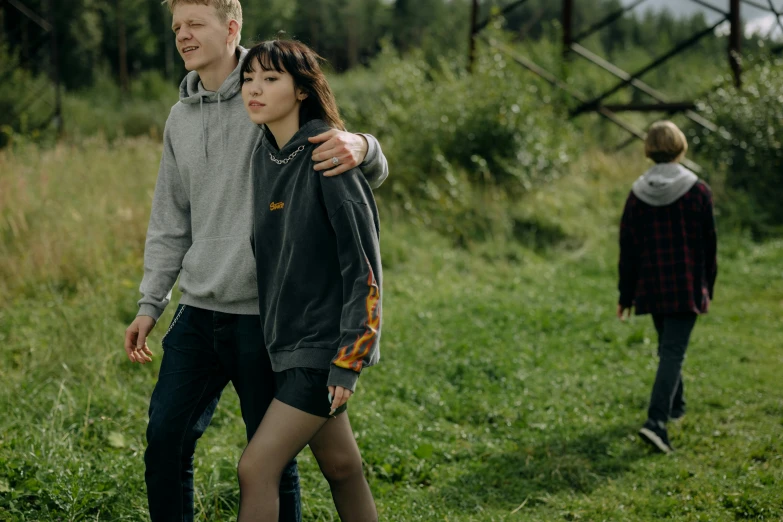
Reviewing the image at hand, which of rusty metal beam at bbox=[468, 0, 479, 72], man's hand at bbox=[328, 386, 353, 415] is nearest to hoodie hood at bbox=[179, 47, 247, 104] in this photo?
man's hand at bbox=[328, 386, 353, 415]

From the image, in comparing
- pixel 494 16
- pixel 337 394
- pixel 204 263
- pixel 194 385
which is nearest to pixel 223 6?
pixel 204 263

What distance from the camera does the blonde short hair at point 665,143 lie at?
4.61 m

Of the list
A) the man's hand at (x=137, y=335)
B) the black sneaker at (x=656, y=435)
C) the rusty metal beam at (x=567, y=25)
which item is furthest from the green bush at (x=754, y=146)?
the man's hand at (x=137, y=335)

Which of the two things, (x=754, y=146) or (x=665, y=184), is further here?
(x=754, y=146)

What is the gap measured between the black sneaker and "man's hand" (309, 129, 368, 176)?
2769mm

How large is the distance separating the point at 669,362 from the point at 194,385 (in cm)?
290

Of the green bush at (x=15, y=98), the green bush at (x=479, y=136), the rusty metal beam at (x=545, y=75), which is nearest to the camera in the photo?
the green bush at (x=479, y=136)

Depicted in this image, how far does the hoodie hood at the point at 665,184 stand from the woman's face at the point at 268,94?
2.73 m

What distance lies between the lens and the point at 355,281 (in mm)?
2369

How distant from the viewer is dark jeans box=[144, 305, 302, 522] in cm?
262

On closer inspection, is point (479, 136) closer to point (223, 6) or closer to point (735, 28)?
point (735, 28)

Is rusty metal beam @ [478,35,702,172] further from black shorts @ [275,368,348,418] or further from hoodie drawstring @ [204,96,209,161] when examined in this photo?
black shorts @ [275,368,348,418]

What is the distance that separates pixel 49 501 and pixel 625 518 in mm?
2523

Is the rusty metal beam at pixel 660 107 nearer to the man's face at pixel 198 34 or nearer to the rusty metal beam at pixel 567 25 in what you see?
→ the rusty metal beam at pixel 567 25
